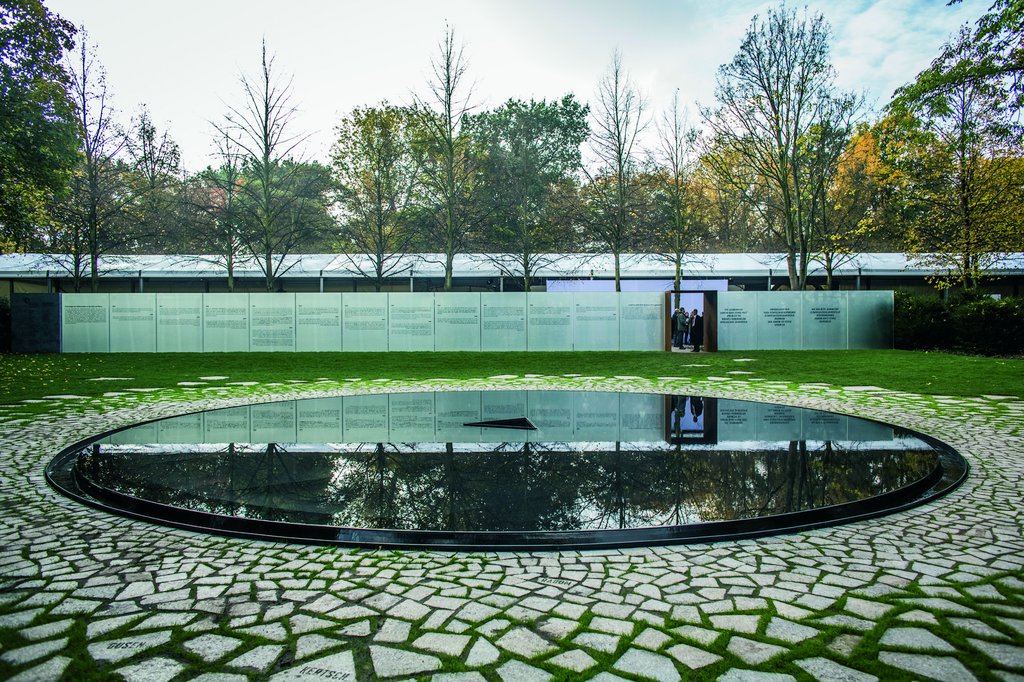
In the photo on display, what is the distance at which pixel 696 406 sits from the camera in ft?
34.5

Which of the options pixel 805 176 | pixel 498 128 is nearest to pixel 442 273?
pixel 498 128

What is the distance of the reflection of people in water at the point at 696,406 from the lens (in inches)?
373

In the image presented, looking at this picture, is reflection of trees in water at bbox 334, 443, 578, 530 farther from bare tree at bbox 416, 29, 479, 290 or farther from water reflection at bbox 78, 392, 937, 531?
bare tree at bbox 416, 29, 479, 290

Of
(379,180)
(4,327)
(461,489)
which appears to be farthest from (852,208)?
(4,327)

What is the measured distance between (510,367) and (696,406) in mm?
8849

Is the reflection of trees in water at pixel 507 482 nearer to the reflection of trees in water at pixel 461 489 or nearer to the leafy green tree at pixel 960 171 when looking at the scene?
the reflection of trees in water at pixel 461 489

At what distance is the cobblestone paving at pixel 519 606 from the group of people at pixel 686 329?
18.3 metres

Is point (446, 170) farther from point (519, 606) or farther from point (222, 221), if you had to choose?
point (519, 606)

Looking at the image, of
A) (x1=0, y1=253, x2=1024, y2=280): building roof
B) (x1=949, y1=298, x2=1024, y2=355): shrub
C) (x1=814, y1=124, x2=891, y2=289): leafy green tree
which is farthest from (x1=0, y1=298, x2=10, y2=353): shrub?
(x1=949, y1=298, x2=1024, y2=355): shrub

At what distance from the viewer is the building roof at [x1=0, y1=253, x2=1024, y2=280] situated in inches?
1218

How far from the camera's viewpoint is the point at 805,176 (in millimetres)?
31031

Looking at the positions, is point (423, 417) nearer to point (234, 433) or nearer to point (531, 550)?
point (234, 433)

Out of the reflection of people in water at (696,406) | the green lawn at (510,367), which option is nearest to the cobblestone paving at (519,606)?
the reflection of people in water at (696,406)

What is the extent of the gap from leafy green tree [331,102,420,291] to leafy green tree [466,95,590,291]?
3.91 m
